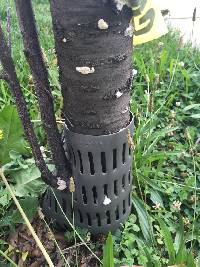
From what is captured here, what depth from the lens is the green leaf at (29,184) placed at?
62.7 inches

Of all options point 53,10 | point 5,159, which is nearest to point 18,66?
point 5,159

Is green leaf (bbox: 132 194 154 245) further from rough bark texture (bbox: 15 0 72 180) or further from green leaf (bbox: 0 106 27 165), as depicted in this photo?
green leaf (bbox: 0 106 27 165)

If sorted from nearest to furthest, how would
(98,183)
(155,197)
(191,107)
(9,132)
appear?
(98,183), (9,132), (155,197), (191,107)

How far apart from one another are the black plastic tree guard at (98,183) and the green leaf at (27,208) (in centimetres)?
8

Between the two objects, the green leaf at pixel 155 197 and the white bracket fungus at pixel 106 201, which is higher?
the white bracket fungus at pixel 106 201

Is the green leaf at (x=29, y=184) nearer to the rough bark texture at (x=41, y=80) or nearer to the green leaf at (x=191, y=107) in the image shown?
the rough bark texture at (x=41, y=80)

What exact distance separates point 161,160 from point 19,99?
2.52 ft

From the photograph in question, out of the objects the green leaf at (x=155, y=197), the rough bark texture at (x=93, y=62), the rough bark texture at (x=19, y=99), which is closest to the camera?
the rough bark texture at (x=93, y=62)

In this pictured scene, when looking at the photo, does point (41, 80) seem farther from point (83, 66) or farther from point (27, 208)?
point (27, 208)

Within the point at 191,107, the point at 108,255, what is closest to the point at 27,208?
the point at 108,255

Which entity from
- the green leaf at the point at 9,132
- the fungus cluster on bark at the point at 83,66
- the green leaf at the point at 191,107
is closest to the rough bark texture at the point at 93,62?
the fungus cluster on bark at the point at 83,66

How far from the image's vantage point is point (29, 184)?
1.61 m

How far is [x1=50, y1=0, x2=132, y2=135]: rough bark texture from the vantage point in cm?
111

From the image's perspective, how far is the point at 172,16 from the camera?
4094 millimetres
